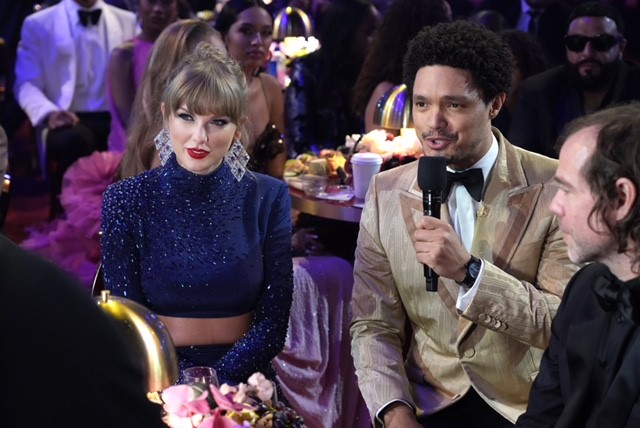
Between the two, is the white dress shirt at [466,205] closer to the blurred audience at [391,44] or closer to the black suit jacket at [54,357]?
the black suit jacket at [54,357]

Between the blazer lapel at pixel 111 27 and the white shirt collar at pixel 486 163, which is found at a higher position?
the white shirt collar at pixel 486 163

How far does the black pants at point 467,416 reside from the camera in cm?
248

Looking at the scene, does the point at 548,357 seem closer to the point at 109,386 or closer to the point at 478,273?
the point at 478,273

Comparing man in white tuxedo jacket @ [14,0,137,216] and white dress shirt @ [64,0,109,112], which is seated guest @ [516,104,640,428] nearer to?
man in white tuxedo jacket @ [14,0,137,216]

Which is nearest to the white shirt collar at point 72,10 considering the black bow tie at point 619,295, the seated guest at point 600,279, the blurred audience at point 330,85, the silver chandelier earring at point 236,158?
the blurred audience at point 330,85

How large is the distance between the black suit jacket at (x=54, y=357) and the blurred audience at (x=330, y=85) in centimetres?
504

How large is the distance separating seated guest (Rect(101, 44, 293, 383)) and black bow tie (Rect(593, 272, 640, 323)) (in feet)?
3.37

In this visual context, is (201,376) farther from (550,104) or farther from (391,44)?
(391,44)

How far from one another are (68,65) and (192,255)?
3952mm

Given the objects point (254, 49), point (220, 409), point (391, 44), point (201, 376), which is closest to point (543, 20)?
point (391, 44)

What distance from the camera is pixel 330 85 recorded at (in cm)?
605

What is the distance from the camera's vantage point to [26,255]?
851 millimetres

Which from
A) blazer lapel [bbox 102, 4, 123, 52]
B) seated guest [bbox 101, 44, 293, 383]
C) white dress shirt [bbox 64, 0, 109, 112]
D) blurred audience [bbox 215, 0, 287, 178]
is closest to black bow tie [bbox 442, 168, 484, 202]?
seated guest [bbox 101, 44, 293, 383]

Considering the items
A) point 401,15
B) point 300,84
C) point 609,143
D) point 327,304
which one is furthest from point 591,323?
point 300,84
